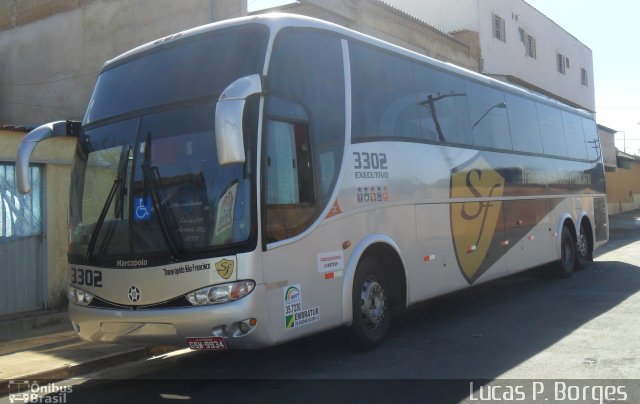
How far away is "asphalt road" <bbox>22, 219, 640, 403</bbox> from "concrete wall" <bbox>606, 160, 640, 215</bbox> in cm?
2673

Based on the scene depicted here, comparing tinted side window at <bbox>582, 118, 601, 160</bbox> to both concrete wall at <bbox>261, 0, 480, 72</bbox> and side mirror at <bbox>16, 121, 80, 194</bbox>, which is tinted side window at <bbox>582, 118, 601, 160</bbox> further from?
side mirror at <bbox>16, 121, 80, 194</bbox>

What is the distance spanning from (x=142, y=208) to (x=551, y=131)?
9.23 m

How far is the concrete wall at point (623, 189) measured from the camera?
3294 cm

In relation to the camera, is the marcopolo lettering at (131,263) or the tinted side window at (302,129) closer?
the marcopolo lettering at (131,263)

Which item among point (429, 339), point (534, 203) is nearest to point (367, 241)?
point (429, 339)

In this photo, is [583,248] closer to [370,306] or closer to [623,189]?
[370,306]

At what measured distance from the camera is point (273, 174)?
536 centimetres

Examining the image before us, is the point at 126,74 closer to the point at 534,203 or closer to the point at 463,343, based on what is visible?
the point at 463,343

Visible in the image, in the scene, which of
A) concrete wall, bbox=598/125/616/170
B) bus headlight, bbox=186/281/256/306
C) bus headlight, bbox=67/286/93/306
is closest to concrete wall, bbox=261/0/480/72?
bus headlight, bbox=67/286/93/306

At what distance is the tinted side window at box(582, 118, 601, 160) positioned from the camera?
13.9 meters

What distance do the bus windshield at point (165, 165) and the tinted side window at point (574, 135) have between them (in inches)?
369

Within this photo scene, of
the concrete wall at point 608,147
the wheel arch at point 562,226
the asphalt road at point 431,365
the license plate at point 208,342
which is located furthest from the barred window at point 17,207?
the concrete wall at point 608,147

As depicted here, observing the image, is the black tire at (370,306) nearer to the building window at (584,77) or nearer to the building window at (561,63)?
the building window at (561,63)

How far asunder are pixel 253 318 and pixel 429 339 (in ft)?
9.44
